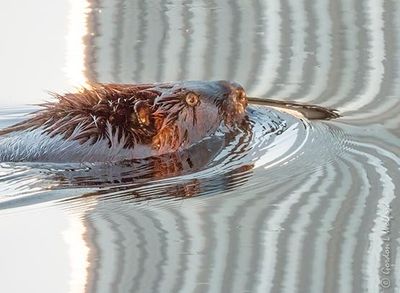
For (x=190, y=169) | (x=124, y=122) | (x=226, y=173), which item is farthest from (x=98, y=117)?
(x=226, y=173)

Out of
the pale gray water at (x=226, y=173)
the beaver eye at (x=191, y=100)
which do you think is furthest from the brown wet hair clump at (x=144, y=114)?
the pale gray water at (x=226, y=173)

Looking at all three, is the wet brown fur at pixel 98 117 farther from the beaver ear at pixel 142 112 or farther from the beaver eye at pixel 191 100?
the beaver eye at pixel 191 100

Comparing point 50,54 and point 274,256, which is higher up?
point 50,54

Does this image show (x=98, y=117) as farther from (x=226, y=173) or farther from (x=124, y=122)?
(x=226, y=173)

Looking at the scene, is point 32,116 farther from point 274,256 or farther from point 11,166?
point 274,256

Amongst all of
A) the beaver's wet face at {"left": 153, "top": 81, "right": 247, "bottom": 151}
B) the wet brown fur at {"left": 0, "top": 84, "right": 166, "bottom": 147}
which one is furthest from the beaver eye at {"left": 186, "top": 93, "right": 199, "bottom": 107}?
the wet brown fur at {"left": 0, "top": 84, "right": 166, "bottom": 147}

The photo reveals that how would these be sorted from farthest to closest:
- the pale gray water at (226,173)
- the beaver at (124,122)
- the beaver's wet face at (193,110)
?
the beaver's wet face at (193,110), the beaver at (124,122), the pale gray water at (226,173)

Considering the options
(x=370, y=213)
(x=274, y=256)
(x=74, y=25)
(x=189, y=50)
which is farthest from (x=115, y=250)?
(x=74, y=25)
